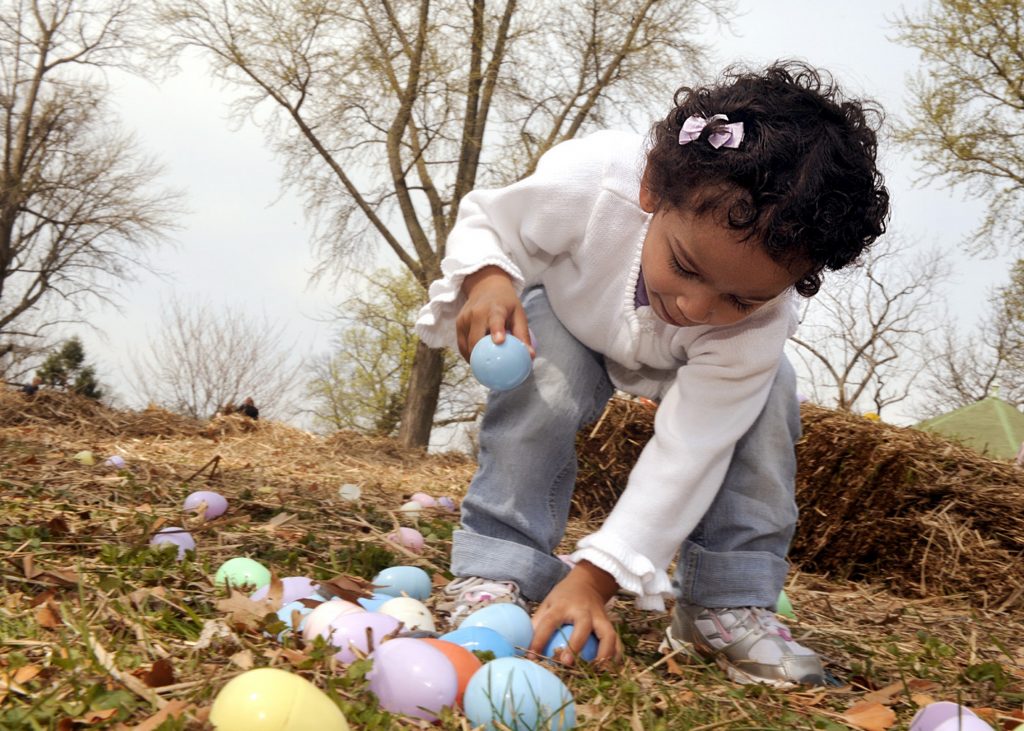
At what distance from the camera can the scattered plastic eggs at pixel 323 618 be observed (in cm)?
173

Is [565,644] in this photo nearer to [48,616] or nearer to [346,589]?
[346,589]

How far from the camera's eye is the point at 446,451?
11414 millimetres

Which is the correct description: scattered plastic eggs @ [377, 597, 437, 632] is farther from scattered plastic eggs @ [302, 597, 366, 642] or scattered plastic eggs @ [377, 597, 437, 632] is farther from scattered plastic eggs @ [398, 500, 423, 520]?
scattered plastic eggs @ [398, 500, 423, 520]

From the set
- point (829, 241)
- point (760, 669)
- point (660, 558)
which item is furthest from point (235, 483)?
point (829, 241)

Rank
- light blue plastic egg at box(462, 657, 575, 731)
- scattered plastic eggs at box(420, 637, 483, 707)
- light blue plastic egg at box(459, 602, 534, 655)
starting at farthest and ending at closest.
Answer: light blue plastic egg at box(459, 602, 534, 655)
scattered plastic eggs at box(420, 637, 483, 707)
light blue plastic egg at box(462, 657, 575, 731)

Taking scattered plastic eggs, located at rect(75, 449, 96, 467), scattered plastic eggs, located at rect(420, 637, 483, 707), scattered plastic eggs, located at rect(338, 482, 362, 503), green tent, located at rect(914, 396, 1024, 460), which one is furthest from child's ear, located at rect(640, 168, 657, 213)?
green tent, located at rect(914, 396, 1024, 460)

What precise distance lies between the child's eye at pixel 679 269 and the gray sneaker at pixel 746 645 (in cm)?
86

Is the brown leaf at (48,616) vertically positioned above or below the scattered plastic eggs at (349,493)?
below

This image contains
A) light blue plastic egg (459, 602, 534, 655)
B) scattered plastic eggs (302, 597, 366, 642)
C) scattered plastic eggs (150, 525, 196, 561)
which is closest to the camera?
scattered plastic eggs (302, 597, 366, 642)

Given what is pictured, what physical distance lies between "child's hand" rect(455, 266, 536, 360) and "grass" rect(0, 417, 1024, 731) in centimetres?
79

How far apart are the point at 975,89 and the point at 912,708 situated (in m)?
17.5

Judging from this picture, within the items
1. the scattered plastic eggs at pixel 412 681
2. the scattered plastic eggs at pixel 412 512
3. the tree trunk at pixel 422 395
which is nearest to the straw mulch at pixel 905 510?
the scattered plastic eggs at pixel 412 512

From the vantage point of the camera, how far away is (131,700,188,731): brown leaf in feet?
4.27

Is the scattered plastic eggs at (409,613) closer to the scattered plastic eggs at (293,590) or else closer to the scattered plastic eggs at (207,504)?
the scattered plastic eggs at (293,590)
